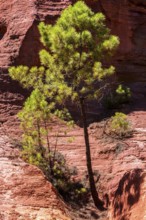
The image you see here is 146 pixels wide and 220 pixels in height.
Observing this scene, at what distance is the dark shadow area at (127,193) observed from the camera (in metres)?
12.8

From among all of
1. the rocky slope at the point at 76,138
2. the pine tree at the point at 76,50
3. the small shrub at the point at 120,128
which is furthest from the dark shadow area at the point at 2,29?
the pine tree at the point at 76,50

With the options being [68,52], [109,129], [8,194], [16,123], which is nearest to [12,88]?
[16,123]

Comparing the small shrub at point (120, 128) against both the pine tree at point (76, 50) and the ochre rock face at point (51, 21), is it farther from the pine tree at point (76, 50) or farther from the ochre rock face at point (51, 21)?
the ochre rock face at point (51, 21)

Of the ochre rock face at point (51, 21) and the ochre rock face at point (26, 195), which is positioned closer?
the ochre rock face at point (26, 195)

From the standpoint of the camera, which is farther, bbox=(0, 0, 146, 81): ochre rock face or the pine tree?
bbox=(0, 0, 146, 81): ochre rock face

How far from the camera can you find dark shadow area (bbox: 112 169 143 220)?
41.9ft

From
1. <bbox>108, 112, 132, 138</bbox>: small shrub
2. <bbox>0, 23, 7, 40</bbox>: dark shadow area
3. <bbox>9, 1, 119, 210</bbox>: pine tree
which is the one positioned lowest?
<bbox>108, 112, 132, 138</bbox>: small shrub

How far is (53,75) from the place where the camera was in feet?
47.2

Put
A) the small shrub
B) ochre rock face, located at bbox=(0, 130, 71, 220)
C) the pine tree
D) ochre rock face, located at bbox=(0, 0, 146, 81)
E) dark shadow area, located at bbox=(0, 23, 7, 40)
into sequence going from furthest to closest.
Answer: dark shadow area, located at bbox=(0, 23, 7, 40) → ochre rock face, located at bbox=(0, 0, 146, 81) → the small shrub → the pine tree → ochre rock face, located at bbox=(0, 130, 71, 220)

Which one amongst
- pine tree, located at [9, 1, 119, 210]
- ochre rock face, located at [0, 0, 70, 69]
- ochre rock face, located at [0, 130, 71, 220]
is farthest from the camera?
ochre rock face, located at [0, 0, 70, 69]

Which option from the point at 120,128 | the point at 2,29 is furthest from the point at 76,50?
the point at 2,29

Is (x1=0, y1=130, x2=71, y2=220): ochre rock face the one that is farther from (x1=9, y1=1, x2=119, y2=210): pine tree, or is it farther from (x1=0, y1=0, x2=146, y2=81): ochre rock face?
(x1=0, y1=0, x2=146, y2=81): ochre rock face

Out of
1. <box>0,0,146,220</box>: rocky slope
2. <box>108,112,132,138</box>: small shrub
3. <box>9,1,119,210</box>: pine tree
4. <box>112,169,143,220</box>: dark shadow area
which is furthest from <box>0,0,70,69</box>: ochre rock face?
<box>112,169,143,220</box>: dark shadow area

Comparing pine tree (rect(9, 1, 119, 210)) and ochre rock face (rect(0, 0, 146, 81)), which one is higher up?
pine tree (rect(9, 1, 119, 210))
